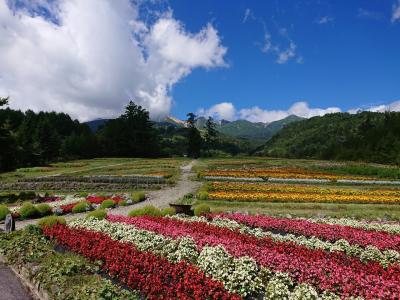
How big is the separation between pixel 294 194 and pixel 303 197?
1969 mm

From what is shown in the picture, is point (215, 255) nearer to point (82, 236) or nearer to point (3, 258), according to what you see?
point (82, 236)

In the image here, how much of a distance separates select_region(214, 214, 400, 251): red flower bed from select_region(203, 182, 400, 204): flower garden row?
10.5m

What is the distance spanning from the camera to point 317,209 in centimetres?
2686

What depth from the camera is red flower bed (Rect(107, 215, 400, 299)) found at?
394 inches

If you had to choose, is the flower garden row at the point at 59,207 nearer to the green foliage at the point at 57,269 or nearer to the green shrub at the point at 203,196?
the green shrub at the point at 203,196

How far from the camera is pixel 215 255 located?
12.1m

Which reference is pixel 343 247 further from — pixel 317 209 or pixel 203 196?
pixel 203 196

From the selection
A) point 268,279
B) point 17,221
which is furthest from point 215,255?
point 17,221

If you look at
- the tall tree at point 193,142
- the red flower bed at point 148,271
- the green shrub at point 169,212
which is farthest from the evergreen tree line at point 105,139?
the red flower bed at point 148,271

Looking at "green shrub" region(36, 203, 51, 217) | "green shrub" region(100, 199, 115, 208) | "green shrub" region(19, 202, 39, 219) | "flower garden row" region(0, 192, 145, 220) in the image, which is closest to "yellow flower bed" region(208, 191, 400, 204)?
"flower garden row" region(0, 192, 145, 220)

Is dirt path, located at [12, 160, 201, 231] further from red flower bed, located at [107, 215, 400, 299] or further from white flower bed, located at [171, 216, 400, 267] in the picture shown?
white flower bed, located at [171, 216, 400, 267]

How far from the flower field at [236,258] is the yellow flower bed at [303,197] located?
1139 cm

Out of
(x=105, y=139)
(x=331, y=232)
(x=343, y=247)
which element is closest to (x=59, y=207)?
(x=331, y=232)

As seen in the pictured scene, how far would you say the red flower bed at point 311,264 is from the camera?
1002cm
